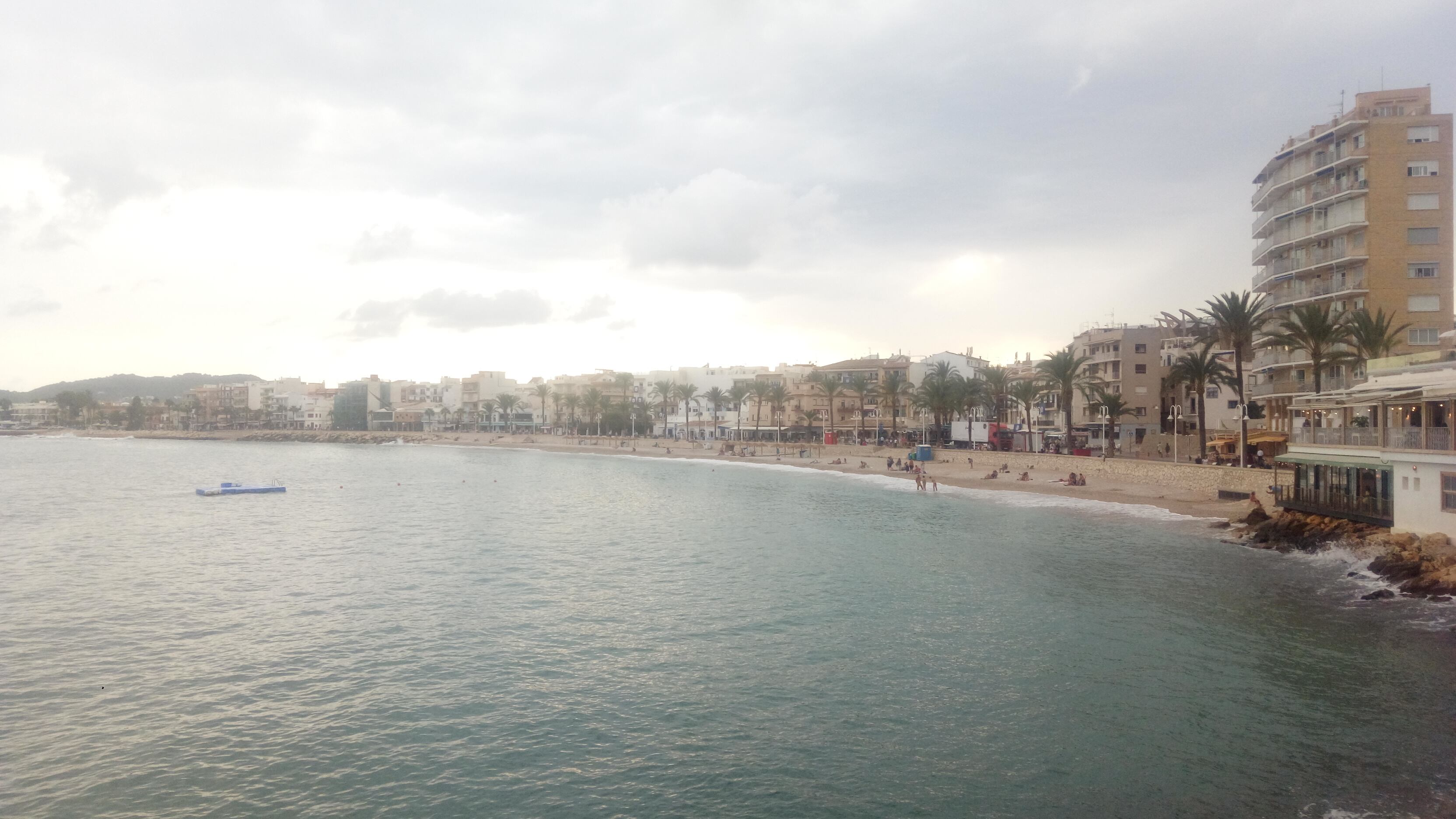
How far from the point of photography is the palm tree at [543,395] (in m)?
174

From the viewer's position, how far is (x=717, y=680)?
17.7 meters

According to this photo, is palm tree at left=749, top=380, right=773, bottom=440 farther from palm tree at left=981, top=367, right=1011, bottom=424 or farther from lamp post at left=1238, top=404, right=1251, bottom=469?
lamp post at left=1238, top=404, right=1251, bottom=469

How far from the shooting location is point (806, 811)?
12.0 meters

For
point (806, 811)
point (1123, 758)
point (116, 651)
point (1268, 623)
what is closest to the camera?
point (806, 811)

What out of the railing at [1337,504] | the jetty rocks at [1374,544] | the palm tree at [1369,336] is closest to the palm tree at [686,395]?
the palm tree at [1369,336]

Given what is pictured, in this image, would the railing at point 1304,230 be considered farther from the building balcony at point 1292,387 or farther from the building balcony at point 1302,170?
the building balcony at point 1292,387

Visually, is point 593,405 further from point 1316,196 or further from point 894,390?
point 1316,196

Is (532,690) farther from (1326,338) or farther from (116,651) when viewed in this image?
(1326,338)

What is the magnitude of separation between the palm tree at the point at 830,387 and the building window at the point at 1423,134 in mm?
65296

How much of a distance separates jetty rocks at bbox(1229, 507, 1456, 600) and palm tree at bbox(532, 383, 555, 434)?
149 metres

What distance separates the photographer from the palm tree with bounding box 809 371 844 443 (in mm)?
108125

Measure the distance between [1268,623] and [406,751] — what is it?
2152cm

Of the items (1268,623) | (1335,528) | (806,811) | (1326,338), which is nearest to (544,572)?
(806,811)

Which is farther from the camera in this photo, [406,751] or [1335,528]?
[1335,528]
